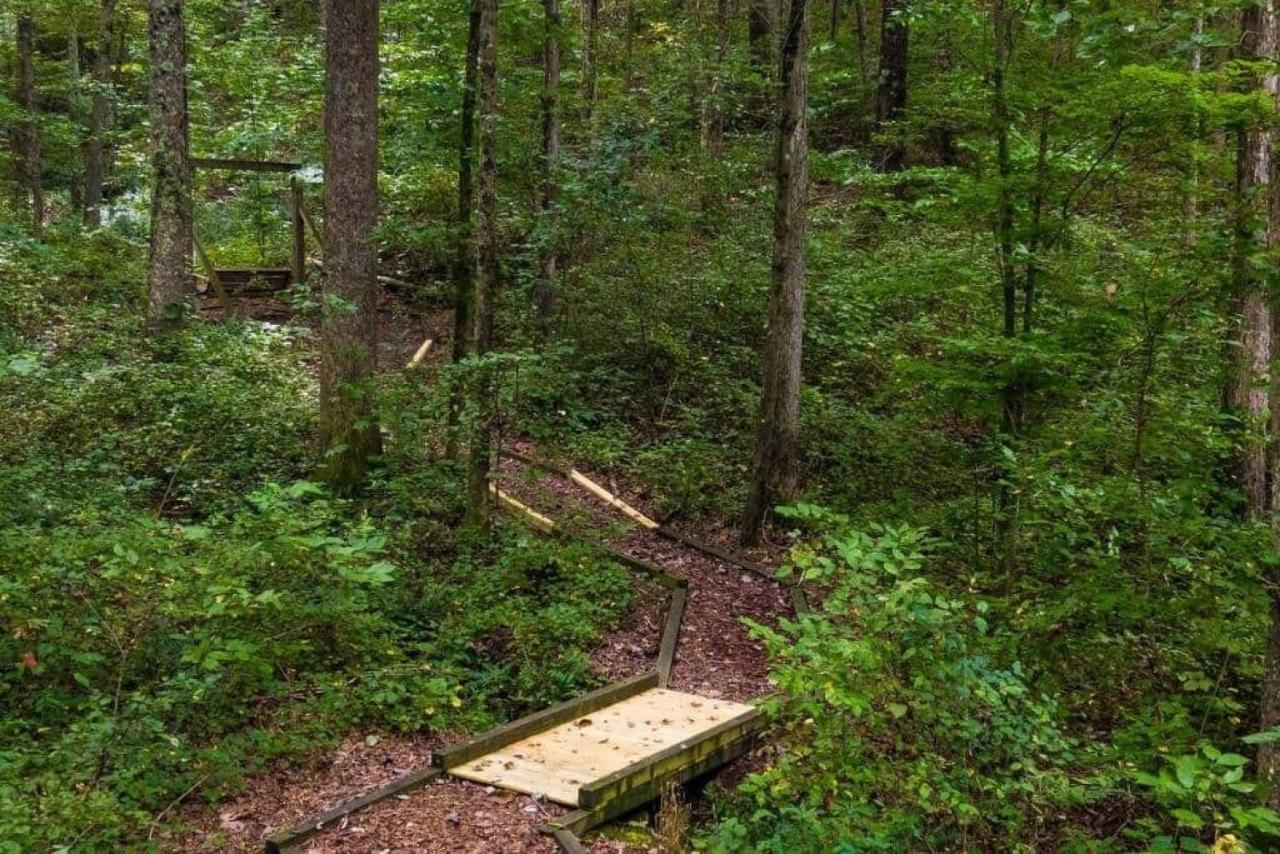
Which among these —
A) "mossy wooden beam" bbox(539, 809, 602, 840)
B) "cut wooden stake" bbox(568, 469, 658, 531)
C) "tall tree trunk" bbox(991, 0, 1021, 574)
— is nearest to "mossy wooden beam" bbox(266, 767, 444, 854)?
"mossy wooden beam" bbox(539, 809, 602, 840)

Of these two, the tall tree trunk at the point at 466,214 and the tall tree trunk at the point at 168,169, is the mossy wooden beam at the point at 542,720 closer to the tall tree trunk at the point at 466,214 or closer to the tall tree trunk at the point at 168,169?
the tall tree trunk at the point at 466,214

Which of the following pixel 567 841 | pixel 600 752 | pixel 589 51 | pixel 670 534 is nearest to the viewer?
pixel 567 841

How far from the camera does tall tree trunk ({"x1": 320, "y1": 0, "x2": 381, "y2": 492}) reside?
900cm

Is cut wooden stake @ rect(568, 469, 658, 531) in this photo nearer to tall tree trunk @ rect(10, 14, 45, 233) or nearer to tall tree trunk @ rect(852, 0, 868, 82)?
tall tree trunk @ rect(10, 14, 45, 233)

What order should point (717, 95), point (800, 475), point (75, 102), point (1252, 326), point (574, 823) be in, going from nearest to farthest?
point (574, 823) < point (1252, 326) < point (800, 475) < point (717, 95) < point (75, 102)

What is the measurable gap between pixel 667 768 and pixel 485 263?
199 inches

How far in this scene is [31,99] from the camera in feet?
62.8

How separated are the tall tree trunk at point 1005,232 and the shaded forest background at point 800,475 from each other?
4 cm

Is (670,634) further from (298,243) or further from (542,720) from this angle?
(298,243)

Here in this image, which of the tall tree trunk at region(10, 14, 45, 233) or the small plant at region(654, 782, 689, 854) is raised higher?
the tall tree trunk at region(10, 14, 45, 233)

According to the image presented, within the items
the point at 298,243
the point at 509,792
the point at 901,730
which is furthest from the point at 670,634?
the point at 298,243

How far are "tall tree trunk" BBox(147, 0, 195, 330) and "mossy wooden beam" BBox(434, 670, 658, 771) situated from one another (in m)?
9.01

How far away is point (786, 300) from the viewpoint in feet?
31.2

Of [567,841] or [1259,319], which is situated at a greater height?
[1259,319]
